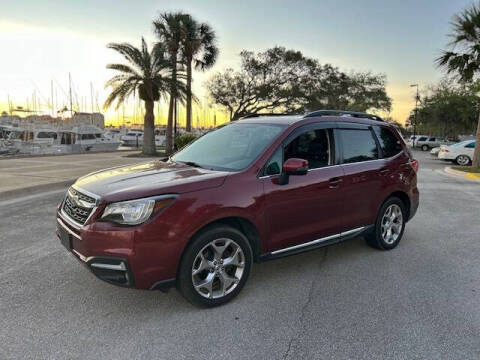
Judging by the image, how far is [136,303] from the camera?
11.5ft

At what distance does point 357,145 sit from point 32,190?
8.05 metres

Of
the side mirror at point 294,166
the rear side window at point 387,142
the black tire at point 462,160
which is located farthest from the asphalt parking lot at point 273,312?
the black tire at point 462,160

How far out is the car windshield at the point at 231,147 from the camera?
384 cm

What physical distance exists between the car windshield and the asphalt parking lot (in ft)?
4.37

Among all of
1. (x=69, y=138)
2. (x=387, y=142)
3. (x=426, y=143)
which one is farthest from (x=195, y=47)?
(x=426, y=143)

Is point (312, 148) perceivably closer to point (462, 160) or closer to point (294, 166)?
point (294, 166)

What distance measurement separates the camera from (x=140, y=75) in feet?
70.0

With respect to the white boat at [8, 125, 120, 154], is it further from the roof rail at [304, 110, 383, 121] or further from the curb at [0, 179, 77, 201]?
the roof rail at [304, 110, 383, 121]

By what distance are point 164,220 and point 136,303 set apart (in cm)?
102

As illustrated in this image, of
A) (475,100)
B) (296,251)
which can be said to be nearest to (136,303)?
(296,251)

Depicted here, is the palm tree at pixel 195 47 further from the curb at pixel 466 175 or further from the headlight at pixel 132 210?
the headlight at pixel 132 210

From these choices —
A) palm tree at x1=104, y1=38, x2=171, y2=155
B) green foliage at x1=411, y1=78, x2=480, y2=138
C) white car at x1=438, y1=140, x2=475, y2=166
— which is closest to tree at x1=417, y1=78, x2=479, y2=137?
green foliage at x1=411, y1=78, x2=480, y2=138

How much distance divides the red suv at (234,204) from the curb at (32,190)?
5.67 metres

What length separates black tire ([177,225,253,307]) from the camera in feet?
10.5
